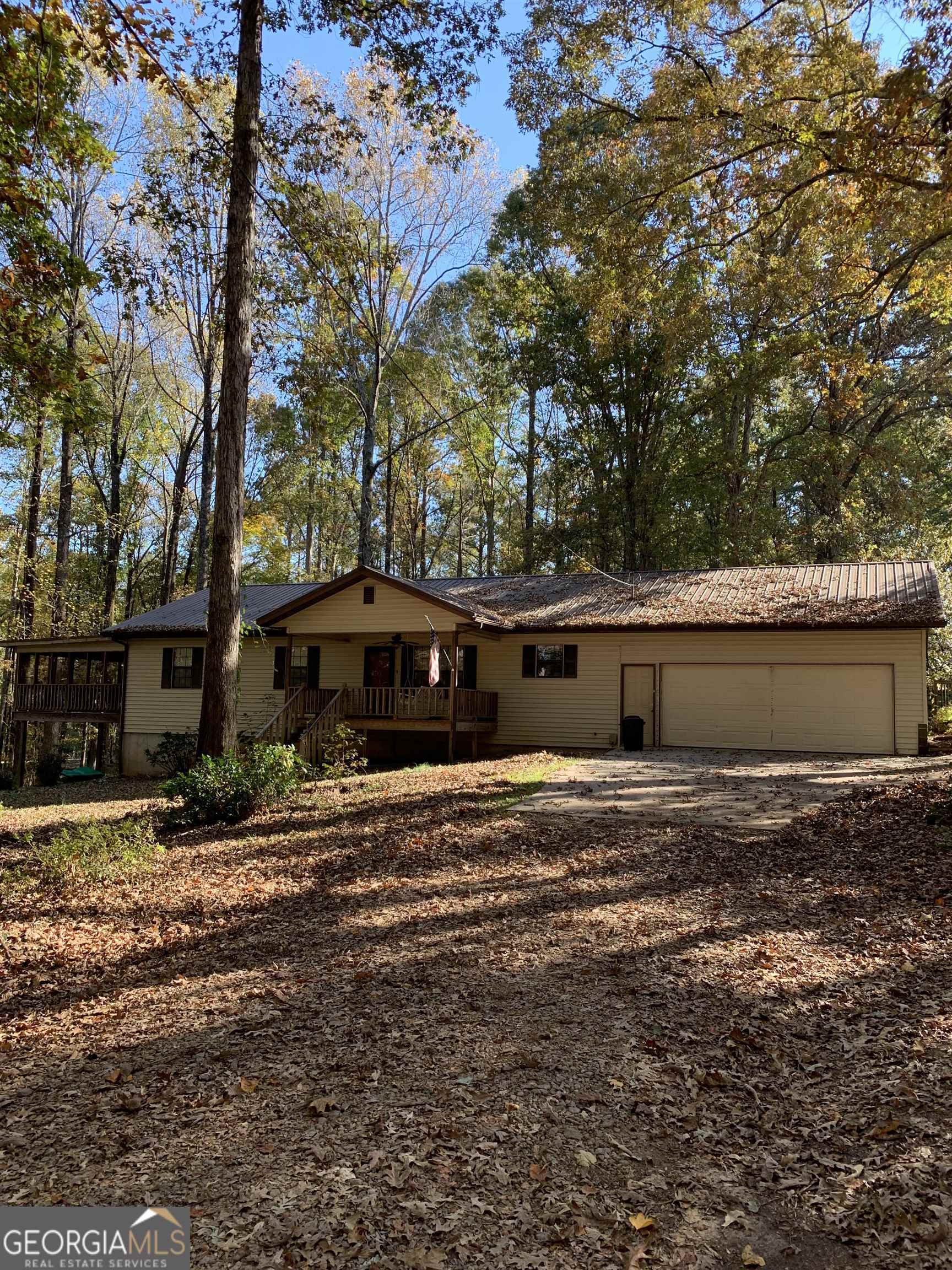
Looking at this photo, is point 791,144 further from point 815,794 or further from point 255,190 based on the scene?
point 815,794

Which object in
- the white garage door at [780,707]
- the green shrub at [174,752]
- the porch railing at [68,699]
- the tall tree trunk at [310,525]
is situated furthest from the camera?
the tall tree trunk at [310,525]

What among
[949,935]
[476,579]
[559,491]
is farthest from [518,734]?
[559,491]

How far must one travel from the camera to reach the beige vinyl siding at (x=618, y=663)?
16.2 m

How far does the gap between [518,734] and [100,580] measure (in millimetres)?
24861

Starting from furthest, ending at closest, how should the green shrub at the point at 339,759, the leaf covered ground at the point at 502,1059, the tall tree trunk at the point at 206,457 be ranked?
the tall tree trunk at the point at 206,457
the green shrub at the point at 339,759
the leaf covered ground at the point at 502,1059

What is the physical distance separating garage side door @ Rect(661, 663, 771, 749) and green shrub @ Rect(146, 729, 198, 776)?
1105 centimetres

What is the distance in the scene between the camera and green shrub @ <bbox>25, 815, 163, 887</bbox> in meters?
7.62

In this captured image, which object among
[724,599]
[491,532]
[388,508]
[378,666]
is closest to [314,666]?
[378,666]

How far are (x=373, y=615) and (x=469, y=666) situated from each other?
3.13 metres

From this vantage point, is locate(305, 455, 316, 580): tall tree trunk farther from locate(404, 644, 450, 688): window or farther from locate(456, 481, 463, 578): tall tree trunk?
locate(404, 644, 450, 688): window

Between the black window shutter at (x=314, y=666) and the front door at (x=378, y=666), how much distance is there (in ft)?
4.08

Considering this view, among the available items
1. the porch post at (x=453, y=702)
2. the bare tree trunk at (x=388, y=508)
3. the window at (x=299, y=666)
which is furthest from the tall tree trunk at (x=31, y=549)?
the porch post at (x=453, y=702)

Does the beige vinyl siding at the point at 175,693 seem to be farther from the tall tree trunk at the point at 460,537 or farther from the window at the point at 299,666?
the tall tree trunk at the point at 460,537

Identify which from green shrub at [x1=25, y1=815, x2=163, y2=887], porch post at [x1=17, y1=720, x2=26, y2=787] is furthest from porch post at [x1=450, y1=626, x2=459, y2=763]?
porch post at [x1=17, y1=720, x2=26, y2=787]
